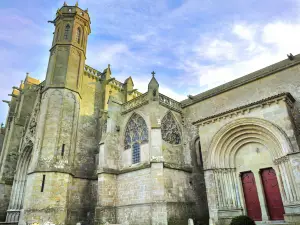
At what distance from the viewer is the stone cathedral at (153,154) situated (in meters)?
10.8

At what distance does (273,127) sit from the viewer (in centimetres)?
1042

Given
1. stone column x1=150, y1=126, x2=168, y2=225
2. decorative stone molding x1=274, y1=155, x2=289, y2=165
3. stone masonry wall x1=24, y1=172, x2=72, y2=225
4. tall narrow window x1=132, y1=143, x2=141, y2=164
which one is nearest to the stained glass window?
tall narrow window x1=132, y1=143, x2=141, y2=164

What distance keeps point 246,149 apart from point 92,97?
12.5 metres

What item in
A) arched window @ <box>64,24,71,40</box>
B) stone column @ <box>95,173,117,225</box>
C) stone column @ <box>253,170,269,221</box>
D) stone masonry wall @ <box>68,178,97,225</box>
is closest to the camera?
stone column @ <box>253,170,269,221</box>

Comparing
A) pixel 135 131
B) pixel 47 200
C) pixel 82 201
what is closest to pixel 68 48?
pixel 135 131

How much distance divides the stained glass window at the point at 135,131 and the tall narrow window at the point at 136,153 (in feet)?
0.83

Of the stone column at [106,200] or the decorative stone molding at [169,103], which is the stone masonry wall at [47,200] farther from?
the decorative stone molding at [169,103]

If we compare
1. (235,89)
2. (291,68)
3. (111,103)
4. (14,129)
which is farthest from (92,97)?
(291,68)

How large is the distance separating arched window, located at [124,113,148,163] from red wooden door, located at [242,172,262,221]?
5926mm

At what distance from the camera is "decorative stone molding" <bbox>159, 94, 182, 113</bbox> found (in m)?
15.0

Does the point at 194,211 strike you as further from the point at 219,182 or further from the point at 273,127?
the point at 273,127

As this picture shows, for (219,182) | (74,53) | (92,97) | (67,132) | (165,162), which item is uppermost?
(74,53)

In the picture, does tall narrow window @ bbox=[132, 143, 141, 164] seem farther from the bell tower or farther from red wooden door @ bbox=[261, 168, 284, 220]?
red wooden door @ bbox=[261, 168, 284, 220]

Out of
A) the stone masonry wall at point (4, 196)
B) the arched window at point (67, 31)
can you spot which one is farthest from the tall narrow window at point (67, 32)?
the stone masonry wall at point (4, 196)
